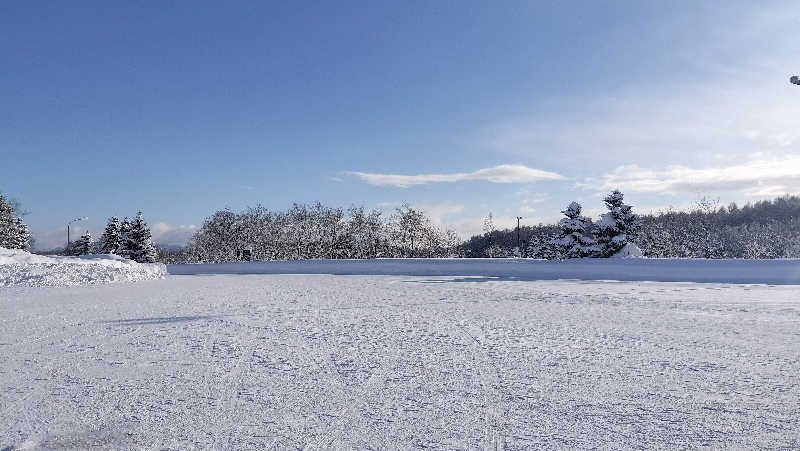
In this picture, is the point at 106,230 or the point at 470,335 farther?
the point at 106,230

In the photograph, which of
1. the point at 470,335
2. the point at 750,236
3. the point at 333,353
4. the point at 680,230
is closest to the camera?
the point at 333,353

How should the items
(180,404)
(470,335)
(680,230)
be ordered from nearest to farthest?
1. (180,404)
2. (470,335)
3. (680,230)

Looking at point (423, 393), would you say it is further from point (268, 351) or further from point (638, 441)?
point (268, 351)

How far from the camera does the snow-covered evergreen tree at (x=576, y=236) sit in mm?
34438

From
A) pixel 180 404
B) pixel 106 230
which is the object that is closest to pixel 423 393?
pixel 180 404

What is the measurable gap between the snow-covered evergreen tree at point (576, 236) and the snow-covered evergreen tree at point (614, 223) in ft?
2.54

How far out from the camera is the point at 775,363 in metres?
4.44

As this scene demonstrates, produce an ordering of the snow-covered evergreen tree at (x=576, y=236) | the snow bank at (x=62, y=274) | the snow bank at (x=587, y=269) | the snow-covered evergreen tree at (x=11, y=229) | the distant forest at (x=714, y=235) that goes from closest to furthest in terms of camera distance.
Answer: the snow bank at (x=62, y=274) < the snow bank at (x=587, y=269) < the snow-covered evergreen tree at (x=576, y=236) < the snow-covered evergreen tree at (x=11, y=229) < the distant forest at (x=714, y=235)

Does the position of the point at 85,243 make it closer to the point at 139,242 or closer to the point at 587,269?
Answer: the point at 139,242

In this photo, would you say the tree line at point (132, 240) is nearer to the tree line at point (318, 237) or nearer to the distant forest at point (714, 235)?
the tree line at point (318, 237)

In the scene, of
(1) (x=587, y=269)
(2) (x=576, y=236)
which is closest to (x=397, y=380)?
(1) (x=587, y=269)

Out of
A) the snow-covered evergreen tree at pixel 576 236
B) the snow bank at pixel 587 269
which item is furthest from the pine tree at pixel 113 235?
the snow-covered evergreen tree at pixel 576 236

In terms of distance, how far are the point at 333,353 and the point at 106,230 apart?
223 feet

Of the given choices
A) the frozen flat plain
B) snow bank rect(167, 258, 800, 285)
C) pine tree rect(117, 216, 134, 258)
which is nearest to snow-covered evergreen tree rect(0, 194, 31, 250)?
pine tree rect(117, 216, 134, 258)
